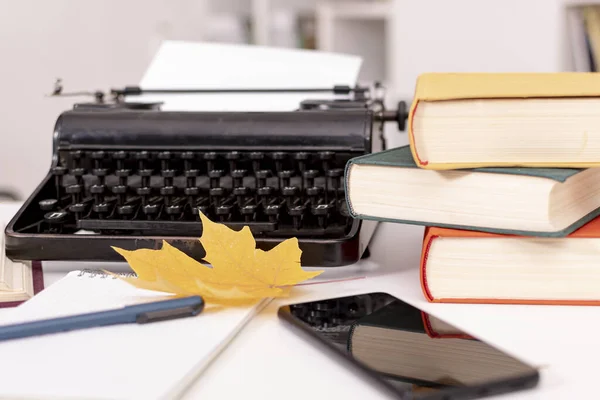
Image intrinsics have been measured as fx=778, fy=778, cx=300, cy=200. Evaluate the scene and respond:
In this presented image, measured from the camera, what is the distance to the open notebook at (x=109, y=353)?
1.85ft

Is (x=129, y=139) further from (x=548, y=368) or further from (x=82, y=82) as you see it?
(x=82, y=82)

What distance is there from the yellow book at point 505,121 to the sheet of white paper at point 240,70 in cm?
59

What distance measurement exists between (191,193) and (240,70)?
53cm

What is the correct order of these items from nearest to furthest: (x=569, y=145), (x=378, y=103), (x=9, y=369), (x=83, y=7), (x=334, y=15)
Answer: (x=9, y=369), (x=569, y=145), (x=378, y=103), (x=83, y=7), (x=334, y=15)

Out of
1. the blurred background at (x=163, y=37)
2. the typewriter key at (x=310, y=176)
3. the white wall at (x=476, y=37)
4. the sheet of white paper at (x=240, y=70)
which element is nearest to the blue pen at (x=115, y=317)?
the typewriter key at (x=310, y=176)

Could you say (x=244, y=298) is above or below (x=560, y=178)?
below

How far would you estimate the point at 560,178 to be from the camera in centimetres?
70

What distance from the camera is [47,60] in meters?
2.72

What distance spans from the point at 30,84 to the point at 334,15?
143 centimetres

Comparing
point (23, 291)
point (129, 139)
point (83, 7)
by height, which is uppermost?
point (83, 7)

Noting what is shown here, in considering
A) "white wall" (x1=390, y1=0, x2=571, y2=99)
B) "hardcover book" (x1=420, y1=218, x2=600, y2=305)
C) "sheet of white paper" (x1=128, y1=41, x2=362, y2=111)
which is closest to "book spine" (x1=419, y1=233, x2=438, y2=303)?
"hardcover book" (x1=420, y1=218, x2=600, y2=305)

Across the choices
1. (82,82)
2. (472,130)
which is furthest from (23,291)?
(82,82)

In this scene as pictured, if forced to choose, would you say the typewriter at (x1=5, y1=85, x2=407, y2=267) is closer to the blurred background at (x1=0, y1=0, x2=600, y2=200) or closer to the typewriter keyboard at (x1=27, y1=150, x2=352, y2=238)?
the typewriter keyboard at (x1=27, y1=150, x2=352, y2=238)

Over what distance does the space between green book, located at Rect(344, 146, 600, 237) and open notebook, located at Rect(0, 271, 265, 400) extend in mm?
167
